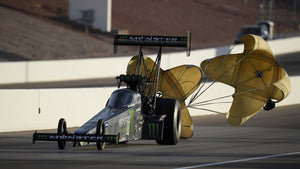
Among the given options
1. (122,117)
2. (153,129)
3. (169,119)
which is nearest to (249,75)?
(169,119)

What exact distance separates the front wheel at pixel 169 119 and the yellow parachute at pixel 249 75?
2.94 m

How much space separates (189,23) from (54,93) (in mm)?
68428

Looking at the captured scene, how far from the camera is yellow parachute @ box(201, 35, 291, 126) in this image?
2069 cm

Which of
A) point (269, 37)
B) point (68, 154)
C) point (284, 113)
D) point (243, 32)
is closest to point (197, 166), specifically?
point (68, 154)

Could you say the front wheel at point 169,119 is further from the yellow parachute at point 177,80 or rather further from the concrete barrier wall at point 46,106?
the concrete barrier wall at point 46,106

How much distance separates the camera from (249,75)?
70.5 ft

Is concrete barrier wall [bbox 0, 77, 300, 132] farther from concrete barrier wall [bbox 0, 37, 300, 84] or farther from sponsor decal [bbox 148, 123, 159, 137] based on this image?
concrete barrier wall [bbox 0, 37, 300, 84]

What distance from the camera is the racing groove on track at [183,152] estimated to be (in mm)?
14297

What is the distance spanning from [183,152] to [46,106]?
7883 millimetres

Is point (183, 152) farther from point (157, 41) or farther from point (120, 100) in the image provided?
point (157, 41)

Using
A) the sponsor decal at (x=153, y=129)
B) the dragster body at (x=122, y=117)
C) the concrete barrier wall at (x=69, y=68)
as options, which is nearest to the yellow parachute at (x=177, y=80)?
the sponsor decal at (x=153, y=129)

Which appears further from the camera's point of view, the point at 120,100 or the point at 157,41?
the point at 157,41

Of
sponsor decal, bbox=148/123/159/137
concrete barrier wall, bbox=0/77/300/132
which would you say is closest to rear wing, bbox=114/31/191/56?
sponsor decal, bbox=148/123/159/137

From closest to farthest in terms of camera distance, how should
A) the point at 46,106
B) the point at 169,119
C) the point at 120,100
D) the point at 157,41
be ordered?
the point at 120,100 → the point at 169,119 → the point at 157,41 → the point at 46,106
